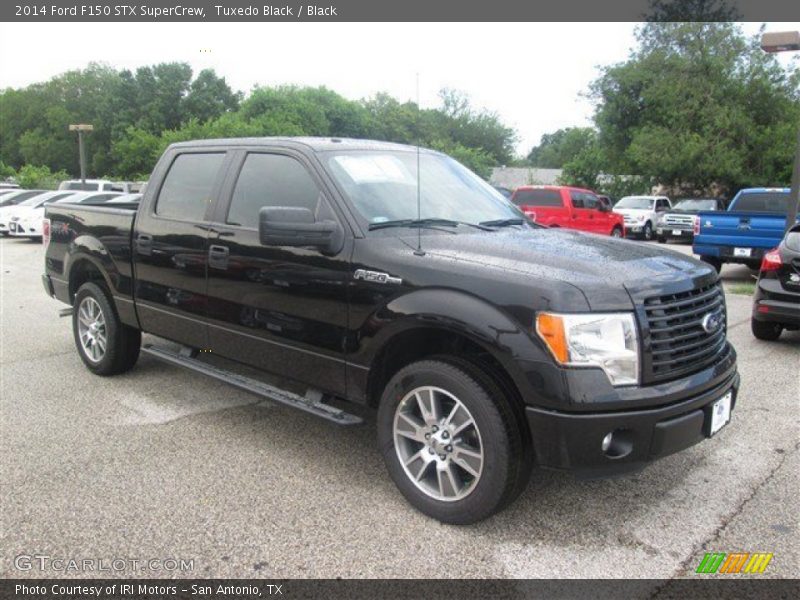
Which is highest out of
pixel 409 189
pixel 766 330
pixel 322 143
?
pixel 322 143

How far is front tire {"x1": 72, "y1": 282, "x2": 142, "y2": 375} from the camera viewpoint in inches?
209

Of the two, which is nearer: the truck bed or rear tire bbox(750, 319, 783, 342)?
the truck bed

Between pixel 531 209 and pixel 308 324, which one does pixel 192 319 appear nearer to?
pixel 308 324

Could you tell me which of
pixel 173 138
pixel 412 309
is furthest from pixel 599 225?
pixel 173 138

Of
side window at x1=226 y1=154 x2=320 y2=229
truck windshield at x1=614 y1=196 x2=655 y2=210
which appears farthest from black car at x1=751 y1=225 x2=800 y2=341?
truck windshield at x1=614 y1=196 x2=655 y2=210

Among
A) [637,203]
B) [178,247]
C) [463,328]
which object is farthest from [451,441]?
[637,203]

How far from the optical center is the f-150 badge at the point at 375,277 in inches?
129

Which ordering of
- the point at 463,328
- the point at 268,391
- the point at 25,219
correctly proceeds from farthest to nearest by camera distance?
the point at 25,219, the point at 268,391, the point at 463,328

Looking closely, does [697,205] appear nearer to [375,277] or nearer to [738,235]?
[738,235]

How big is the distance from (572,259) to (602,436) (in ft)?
2.79

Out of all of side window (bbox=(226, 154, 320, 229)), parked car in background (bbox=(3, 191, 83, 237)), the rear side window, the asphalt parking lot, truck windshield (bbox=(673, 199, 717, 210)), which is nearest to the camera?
the asphalt parking lot

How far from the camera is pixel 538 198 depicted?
60.7 feet

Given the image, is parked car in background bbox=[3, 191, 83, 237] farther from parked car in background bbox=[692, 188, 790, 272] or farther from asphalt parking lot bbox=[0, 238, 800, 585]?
parked car in background bbox=[692, 188, 790, 272]

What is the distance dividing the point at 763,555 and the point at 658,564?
19.4 inches
